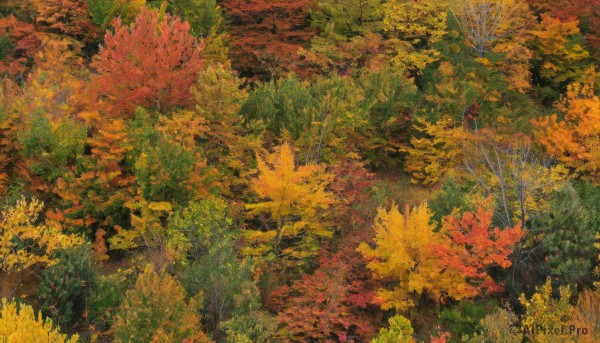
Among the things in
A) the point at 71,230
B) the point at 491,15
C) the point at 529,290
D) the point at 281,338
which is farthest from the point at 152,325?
the point at 491,15

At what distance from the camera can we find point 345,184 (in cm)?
2662

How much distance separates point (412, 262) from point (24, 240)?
50.5 ft

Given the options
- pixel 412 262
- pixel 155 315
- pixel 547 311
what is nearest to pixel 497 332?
pixel 547 311

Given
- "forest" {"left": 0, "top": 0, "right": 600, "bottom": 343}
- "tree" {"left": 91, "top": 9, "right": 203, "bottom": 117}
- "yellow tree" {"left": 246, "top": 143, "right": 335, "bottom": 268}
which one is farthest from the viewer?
"tree" {"left": 91, "top": 9, "right": 203, "bottom": 117}

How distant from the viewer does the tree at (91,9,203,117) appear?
24672mm

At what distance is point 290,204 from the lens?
2359 cm

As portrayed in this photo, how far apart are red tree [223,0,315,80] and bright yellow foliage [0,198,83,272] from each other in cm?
1817

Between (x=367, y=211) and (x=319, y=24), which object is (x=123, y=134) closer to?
(x=367, y=211)

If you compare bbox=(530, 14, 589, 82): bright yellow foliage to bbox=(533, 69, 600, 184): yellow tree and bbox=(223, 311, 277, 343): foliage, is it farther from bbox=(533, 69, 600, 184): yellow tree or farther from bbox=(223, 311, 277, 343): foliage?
bbox=(223, 311, 277, 343): foliage

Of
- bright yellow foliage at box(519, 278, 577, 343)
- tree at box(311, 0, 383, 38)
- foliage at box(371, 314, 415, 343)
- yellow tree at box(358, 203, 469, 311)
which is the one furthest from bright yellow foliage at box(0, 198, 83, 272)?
tree at box(311, 0, 383, 38)

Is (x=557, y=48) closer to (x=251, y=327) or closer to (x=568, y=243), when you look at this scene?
(x=568, y=243)

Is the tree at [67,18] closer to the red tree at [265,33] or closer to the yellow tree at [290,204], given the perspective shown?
the red tree at [265,33]

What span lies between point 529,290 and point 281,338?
10.1 metres

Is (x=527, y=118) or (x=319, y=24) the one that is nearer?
(x=527, y=118)
